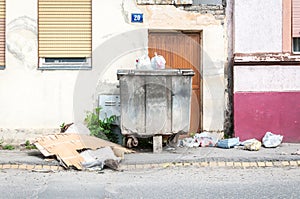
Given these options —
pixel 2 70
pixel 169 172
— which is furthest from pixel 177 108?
pixel 2 70

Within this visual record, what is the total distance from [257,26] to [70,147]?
14.9 feet

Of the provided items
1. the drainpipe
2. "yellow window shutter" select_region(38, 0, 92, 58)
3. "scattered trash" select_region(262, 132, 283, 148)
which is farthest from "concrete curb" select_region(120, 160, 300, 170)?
"yellow window shutter" select_region(38, 0, 92, 58)

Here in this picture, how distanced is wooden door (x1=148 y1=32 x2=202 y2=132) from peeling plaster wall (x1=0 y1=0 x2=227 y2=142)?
233mm

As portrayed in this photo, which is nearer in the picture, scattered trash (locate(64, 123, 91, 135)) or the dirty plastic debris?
the dirty plastic debris

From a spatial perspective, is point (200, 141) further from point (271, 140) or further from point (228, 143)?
point (271, 140)

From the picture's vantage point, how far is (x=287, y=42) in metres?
10.7

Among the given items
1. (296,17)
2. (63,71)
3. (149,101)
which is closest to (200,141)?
(149,101)

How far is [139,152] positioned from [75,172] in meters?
1.68

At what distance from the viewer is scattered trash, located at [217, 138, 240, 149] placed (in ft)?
33.0

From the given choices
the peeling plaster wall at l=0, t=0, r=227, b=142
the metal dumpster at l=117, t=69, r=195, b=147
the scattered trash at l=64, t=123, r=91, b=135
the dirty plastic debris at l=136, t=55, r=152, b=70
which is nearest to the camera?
the metal dumpster at l=117, t=69, r=195, b=147

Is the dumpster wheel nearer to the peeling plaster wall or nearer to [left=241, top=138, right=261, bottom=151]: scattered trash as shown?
the peeling plaster wall

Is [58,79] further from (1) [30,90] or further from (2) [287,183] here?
(2) [287,183]

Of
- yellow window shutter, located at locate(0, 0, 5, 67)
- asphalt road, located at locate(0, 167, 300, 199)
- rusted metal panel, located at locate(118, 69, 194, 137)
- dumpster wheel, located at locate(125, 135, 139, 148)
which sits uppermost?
yellow window shutter, located at locate(0, 0, 5, 67)

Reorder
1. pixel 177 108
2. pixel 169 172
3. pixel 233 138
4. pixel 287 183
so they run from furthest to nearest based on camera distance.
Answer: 1. pixel 233 138
2. pixel 177 108
3. pixel 169 172
4. pixel 287 183
